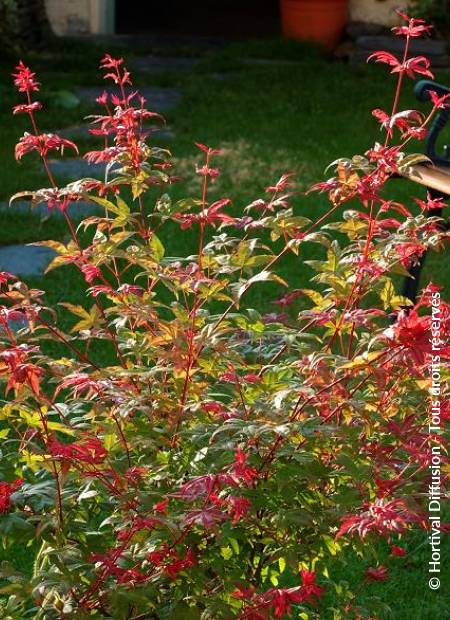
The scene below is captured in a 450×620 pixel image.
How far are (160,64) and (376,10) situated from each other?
6.94ft

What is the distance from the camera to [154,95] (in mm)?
9781

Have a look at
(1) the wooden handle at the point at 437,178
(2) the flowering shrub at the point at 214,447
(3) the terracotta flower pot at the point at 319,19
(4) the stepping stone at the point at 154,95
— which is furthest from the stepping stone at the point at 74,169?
(3) the terracotta flower pot at the point at 319,19

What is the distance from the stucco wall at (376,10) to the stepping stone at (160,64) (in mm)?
1611

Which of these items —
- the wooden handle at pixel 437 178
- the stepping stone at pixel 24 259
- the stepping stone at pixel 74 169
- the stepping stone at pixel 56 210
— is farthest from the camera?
the stepping stone at pixel 74 169

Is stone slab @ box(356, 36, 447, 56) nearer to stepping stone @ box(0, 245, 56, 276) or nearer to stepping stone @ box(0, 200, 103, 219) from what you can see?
stepping stone @ box(0, 200, 103, 219)

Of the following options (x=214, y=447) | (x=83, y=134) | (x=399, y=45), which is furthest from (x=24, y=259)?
(x=399, y=45)

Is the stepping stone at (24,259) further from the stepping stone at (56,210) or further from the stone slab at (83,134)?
the stone slab at (83,134)

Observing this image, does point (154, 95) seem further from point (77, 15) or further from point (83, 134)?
point (77, 15)

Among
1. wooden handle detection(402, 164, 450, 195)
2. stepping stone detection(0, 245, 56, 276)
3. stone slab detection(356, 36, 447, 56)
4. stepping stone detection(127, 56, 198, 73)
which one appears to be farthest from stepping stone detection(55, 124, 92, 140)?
wooden handle detection(402, 164, 450, 195)

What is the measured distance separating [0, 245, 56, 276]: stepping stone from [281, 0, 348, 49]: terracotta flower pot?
652 cm

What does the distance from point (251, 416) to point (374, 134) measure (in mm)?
6218

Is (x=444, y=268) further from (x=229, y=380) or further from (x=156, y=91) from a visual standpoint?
(x=156, y=91)

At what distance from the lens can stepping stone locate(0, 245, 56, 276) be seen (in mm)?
5742

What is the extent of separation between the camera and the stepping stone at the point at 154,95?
30.7ft
